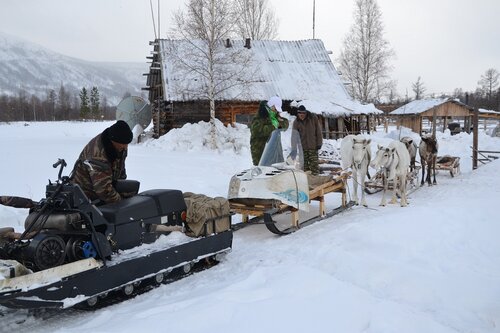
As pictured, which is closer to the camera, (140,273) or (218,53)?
(140,273)

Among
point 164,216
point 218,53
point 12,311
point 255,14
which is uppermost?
point 255,14

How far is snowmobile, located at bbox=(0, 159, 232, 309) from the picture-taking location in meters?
4.15

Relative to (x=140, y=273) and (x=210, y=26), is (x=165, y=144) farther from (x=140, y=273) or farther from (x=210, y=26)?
(x=140, y=273)

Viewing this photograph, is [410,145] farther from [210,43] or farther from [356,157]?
[210,43]

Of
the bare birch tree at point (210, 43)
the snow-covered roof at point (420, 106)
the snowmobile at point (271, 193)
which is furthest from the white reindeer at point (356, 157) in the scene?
the snow-covered roof at point (420, 106)

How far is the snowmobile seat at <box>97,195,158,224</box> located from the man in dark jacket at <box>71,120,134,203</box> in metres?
0.13

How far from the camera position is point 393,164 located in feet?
33.7

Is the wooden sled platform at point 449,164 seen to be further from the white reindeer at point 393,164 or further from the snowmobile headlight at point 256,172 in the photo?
the snowmobile headlight at point 256,172

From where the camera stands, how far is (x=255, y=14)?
123 ft

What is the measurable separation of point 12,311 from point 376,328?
3.58 metres

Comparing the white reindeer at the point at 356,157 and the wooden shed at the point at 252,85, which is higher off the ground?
the wooden shed at the point at 252,85

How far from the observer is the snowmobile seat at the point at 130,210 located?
5031mm

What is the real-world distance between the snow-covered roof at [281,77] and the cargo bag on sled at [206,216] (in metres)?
16.8

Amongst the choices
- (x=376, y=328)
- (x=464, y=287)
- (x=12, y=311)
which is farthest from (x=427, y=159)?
(x=12, y=311)
